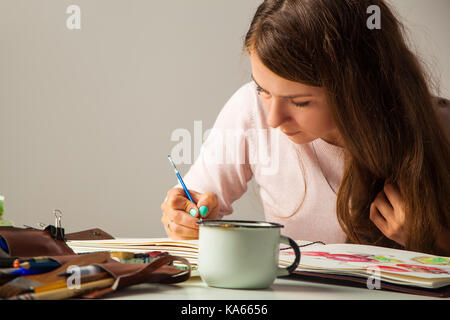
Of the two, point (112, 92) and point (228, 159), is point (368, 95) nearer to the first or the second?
point (228, 159)

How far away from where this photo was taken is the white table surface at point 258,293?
51 centimetres

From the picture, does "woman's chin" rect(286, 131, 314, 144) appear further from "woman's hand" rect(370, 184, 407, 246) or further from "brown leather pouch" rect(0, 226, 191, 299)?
"brown leather pouch" rect(0, 226, 191, 299)

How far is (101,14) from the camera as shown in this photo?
90.0 inches

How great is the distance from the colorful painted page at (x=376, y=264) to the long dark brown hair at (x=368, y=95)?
276mm

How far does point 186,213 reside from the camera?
1068 mm

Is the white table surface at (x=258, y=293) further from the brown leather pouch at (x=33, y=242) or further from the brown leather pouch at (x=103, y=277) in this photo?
the brown leather pouch at (x=33, y=242)

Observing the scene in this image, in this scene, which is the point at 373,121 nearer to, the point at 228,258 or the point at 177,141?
the point at 228,258

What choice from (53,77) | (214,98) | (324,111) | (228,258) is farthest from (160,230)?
(228,258)

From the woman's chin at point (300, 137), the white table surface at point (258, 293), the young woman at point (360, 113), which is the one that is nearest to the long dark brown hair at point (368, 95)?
the young woman at point (360, 113)

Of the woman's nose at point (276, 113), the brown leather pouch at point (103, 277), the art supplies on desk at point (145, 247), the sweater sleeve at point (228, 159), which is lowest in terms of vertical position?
the art supplies on desk at point (145, 247)

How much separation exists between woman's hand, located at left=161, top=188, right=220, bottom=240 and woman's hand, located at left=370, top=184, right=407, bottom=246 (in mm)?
366

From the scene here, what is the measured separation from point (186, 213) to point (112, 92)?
1.38 meters

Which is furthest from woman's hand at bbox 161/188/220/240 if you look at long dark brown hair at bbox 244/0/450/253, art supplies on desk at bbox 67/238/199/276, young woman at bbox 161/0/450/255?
long dark brown hair at bbox 244/0/450/253
